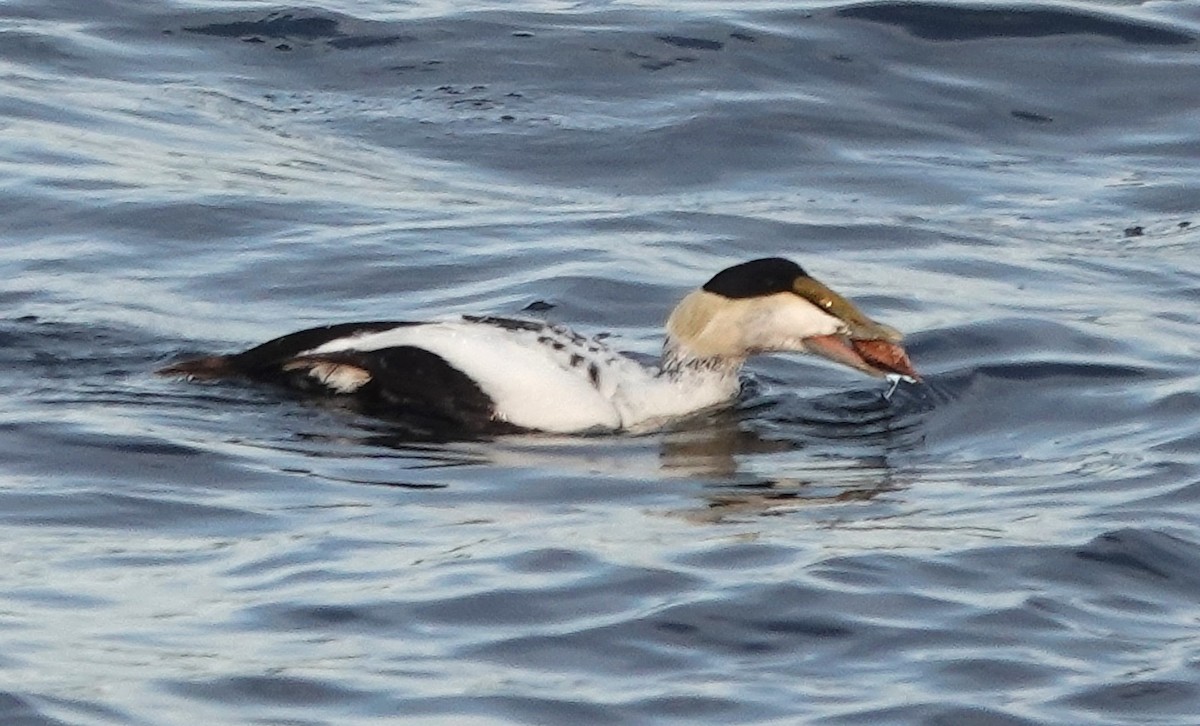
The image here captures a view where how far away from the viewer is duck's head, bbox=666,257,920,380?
9922mm

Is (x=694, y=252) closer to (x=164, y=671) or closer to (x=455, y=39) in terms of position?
(x=455, y=39)

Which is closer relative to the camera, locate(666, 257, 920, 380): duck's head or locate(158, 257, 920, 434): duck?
locate(158, 257, 920, 434): duck

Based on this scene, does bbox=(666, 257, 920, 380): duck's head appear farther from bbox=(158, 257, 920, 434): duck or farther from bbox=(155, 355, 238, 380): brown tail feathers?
bbox=(155, 355, 238, 380): brown tail feathers

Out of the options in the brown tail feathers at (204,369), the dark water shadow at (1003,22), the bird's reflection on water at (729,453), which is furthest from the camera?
the dark water shadow at (1003,22)

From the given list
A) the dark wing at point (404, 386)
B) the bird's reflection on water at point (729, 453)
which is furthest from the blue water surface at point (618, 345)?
the dark wing at point (404, 386)

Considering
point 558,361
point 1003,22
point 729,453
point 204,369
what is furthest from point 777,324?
point 1003,22

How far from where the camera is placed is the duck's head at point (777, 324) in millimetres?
9922

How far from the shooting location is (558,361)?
9.66 m

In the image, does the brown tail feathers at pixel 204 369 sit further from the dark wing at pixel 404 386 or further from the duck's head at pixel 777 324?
the duck's head at pixel 777 324

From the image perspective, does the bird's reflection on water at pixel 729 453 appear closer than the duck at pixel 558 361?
Yes

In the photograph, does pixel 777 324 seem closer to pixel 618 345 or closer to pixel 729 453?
pixel 729 453

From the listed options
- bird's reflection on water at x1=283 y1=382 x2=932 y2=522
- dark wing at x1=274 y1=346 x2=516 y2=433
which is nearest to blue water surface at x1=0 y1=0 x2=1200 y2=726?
bird's reflection on water at x1=283 y1=382 x2=932 y2=522

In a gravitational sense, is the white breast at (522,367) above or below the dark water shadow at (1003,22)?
below

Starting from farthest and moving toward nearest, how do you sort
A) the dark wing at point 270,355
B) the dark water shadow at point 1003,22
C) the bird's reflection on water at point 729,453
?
1. the dark water shadow at point 1003,22
2. the dark wing at point 270,355
3. the bird's reflection on water at point 729,453
